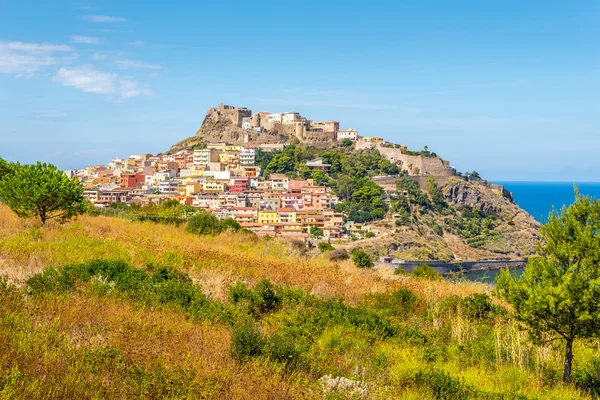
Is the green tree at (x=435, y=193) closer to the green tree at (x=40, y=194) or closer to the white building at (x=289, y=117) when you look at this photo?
the white building at (x=289, y=117)

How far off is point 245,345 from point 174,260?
4.36m

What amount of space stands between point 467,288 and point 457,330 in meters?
3.48

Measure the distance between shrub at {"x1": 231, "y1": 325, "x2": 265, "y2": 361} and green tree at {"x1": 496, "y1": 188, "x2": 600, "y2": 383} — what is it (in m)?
2.35

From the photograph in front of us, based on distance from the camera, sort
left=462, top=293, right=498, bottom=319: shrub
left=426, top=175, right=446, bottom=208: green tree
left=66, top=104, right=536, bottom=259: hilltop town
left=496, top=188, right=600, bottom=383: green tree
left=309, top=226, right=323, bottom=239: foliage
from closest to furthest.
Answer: left=496, top=188, right=600, bottom=383: green tree, left=462, top=293, right=498, bottom=319: shrub, left=309, top=226, right=323, bottom=239: foliage, left=66, top=104, right=536, bottom=259: hilltop town, left=426, top=175, right=446, bottom=208: green tree

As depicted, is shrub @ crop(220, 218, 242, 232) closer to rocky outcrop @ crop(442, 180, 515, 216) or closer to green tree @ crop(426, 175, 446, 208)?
green tree @ crop(426, 175, 446, 208)

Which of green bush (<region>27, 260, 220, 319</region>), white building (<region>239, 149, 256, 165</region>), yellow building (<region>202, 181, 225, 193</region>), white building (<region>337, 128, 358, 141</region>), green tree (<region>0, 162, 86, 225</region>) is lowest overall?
green bush (<region>27, 260, 220, 319</region>)

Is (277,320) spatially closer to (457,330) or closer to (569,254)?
(457,330)

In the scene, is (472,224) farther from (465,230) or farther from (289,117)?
(289,117)

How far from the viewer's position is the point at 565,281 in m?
4.11

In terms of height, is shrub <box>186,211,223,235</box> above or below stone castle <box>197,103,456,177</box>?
below

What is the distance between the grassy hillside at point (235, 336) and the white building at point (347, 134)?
326ft

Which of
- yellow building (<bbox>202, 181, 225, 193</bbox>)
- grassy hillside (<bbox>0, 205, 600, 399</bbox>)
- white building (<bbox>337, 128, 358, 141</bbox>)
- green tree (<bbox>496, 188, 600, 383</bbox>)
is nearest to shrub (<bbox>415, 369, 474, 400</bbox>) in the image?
grassy hillside (<bbox>0, 205, 600, 399</bbox>)

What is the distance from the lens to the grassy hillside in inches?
127

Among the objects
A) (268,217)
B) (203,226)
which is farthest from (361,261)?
(268,217)
